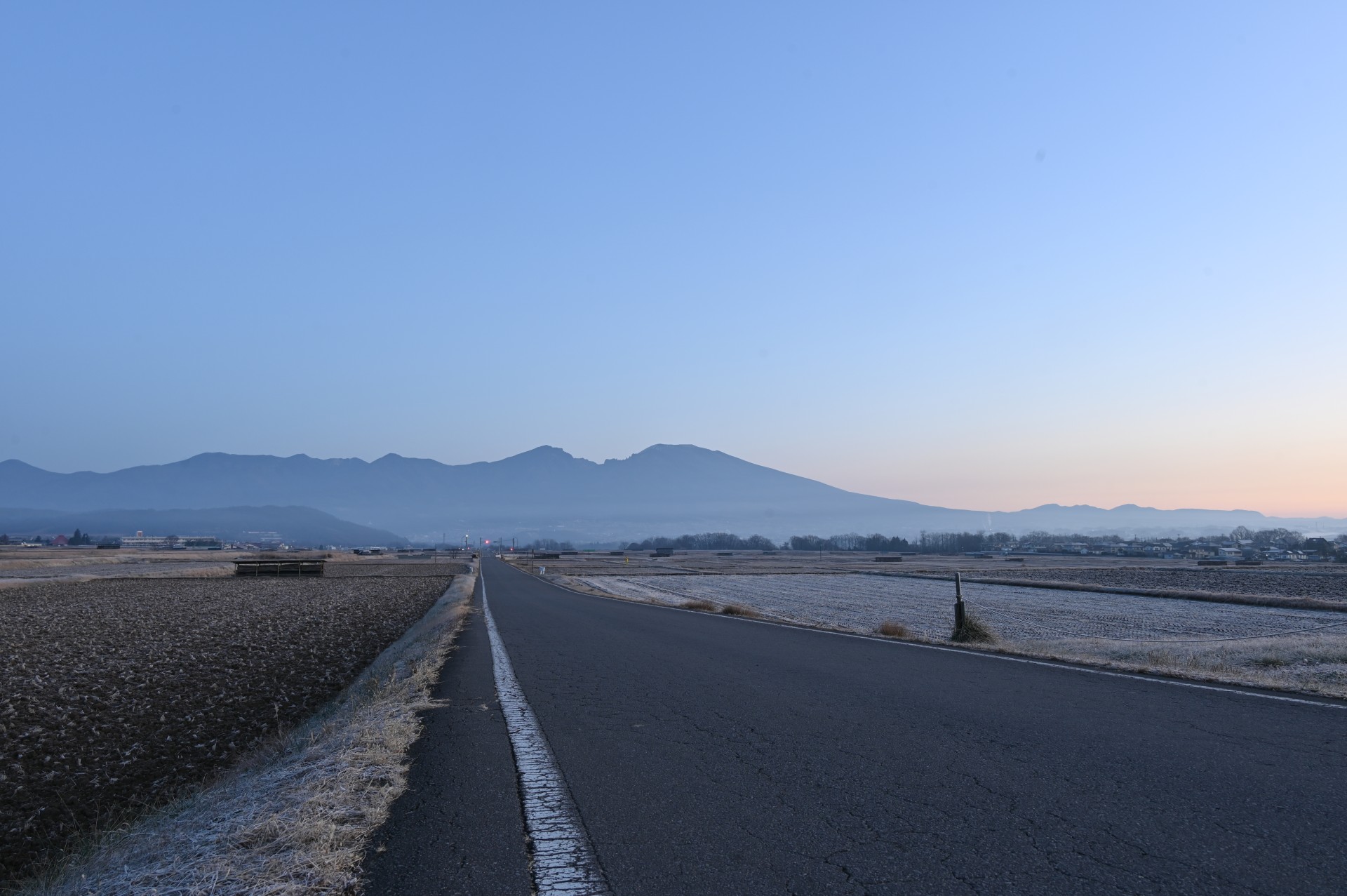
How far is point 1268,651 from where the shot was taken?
1588 cm

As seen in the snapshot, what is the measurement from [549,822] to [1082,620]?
31703 millimetres

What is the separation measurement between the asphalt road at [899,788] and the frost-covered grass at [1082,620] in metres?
2.99

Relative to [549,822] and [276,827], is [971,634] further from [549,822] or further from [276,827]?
[276,827]

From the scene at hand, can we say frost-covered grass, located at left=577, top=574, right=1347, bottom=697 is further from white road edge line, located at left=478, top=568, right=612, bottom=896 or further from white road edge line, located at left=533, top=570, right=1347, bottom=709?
white road edge line, located at left=478, top=568, right=612, bottom=896

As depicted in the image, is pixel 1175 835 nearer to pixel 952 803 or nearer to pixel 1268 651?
pixel 952 803

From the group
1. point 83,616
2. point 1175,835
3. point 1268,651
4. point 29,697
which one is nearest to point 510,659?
point 29,697

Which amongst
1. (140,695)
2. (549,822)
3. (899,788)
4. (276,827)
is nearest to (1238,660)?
(899,788)

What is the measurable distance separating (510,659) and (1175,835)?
10755 mm

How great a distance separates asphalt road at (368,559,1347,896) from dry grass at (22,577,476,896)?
23cm

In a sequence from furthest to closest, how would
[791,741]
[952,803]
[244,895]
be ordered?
[791,741] < [952,803] < [244,895]

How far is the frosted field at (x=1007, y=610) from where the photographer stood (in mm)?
26875

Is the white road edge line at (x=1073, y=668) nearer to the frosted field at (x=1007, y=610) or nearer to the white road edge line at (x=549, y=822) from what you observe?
the frosted field at (x=1007, y=610)

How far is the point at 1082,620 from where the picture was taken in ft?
105

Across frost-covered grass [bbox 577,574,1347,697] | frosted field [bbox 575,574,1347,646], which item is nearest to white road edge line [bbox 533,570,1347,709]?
frost-covered grass [bbox 577,574,1347,697]
